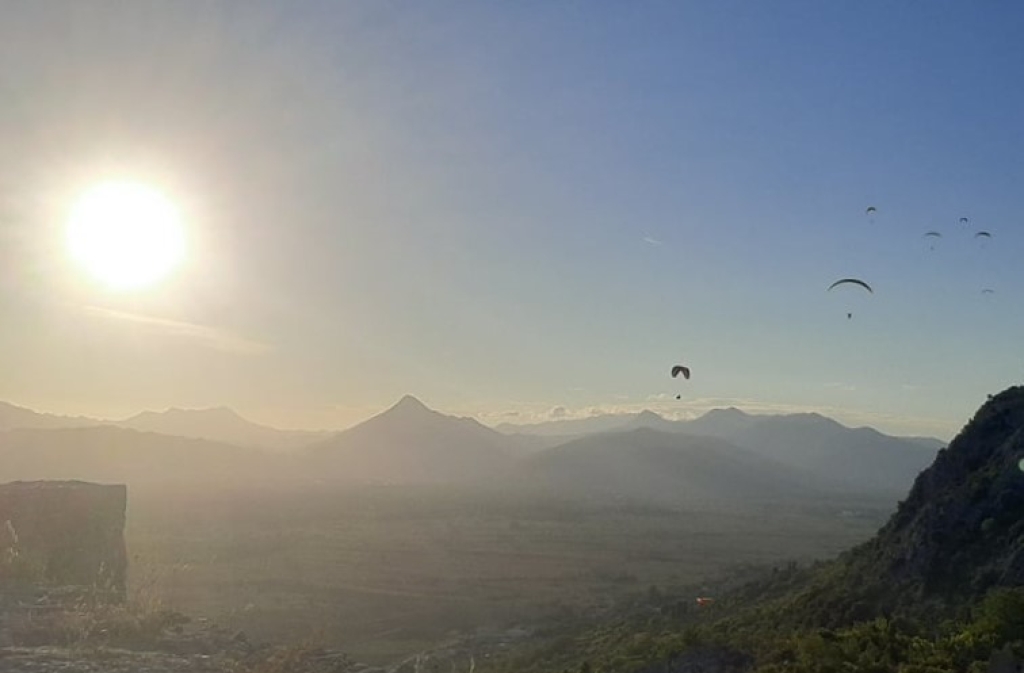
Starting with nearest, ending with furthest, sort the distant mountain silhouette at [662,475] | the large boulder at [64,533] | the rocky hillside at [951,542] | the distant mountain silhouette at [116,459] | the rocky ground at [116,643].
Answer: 1. the rocky ground at [116,643]
2. the rocky hillside at [951,542]
3. the large boulder at [64,533]
4. the distant mountain silhouette at [116,459]
5. the distant mountain silhouette at [662,475]

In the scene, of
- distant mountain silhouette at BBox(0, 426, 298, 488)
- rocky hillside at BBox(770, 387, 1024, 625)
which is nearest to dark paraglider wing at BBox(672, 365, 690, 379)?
rocky hillside at BBox(770, 387, 1024, 625)

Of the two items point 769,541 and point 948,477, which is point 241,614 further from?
point 769,541

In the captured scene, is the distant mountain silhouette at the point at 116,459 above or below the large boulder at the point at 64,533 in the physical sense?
above

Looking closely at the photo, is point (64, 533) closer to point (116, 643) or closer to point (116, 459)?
point (116, 643)

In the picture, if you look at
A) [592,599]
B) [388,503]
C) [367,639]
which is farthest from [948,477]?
[388,503]

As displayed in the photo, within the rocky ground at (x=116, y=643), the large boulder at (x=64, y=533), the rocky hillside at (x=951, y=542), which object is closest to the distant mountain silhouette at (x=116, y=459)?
the large boulder at (x=64, y=533)

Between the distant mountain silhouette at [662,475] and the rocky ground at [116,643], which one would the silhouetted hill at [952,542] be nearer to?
the rocky ground at [116,643]
